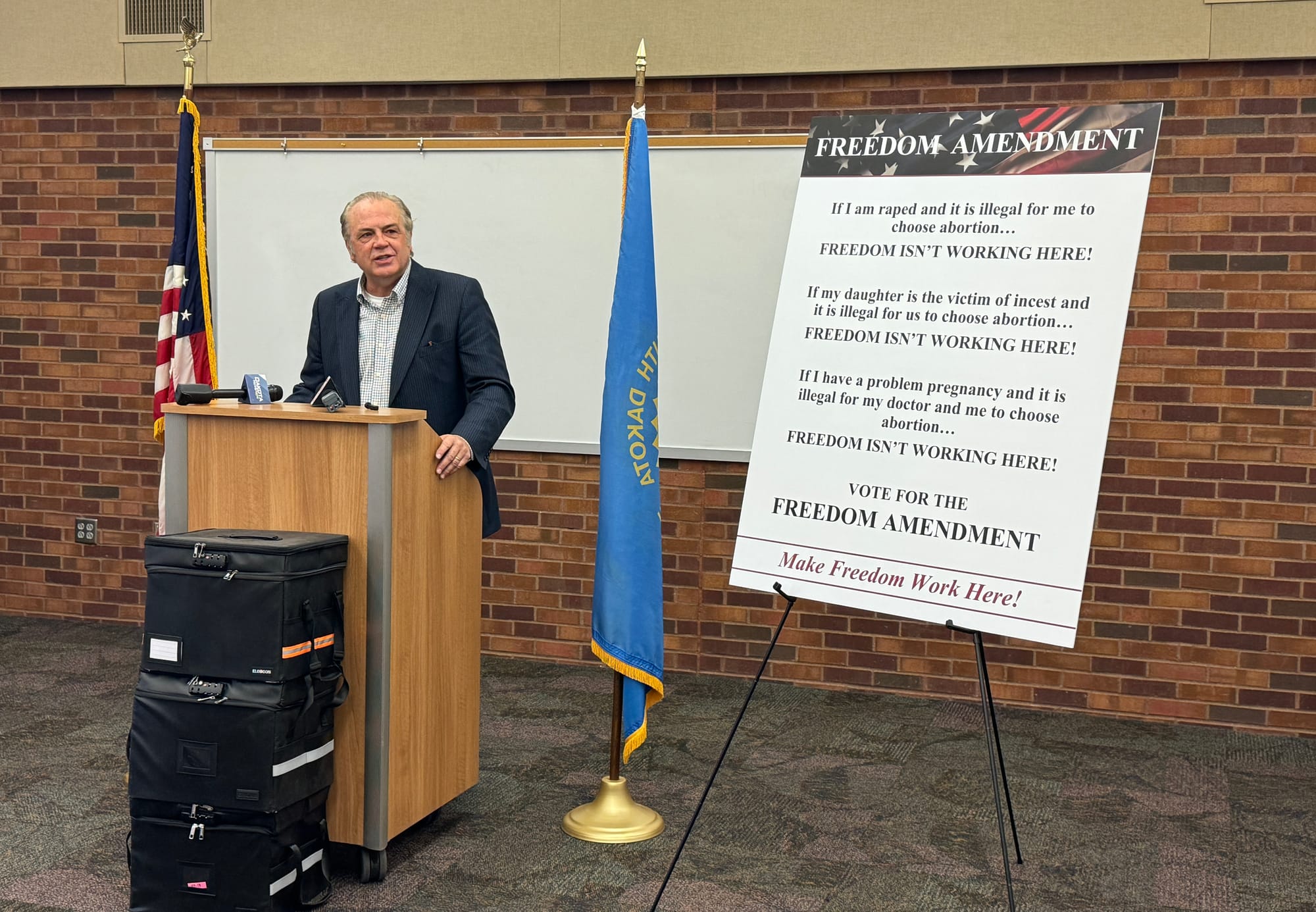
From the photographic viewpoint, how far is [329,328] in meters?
3.52

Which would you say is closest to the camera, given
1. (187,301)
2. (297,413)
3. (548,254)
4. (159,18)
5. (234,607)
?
(234,607)

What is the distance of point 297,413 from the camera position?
9.64ft

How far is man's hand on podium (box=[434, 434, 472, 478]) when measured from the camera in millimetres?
3139

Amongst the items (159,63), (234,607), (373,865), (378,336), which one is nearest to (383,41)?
(159,63)

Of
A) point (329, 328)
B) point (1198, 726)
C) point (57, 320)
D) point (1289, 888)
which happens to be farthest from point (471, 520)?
point (57, 320)

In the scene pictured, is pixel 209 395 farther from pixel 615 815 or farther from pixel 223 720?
pixel 615 815

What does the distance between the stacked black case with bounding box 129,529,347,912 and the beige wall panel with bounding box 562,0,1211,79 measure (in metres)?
2.86

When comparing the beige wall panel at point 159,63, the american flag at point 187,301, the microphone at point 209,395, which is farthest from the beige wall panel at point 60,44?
the microphone at point 209,395

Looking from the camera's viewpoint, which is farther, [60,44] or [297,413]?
[60,44]

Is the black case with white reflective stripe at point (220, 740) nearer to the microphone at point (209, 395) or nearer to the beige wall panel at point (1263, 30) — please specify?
the microphone at point (209, 395)

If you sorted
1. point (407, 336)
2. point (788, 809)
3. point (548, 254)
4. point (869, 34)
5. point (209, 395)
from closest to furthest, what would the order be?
point (209, 395)
point (407, 336)
point (788, 809)
point (869, 34)
point (548, 254)

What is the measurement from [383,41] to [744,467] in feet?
7.50

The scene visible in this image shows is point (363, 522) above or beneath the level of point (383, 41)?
beneath

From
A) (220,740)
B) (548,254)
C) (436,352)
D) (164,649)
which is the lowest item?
(220,740)
